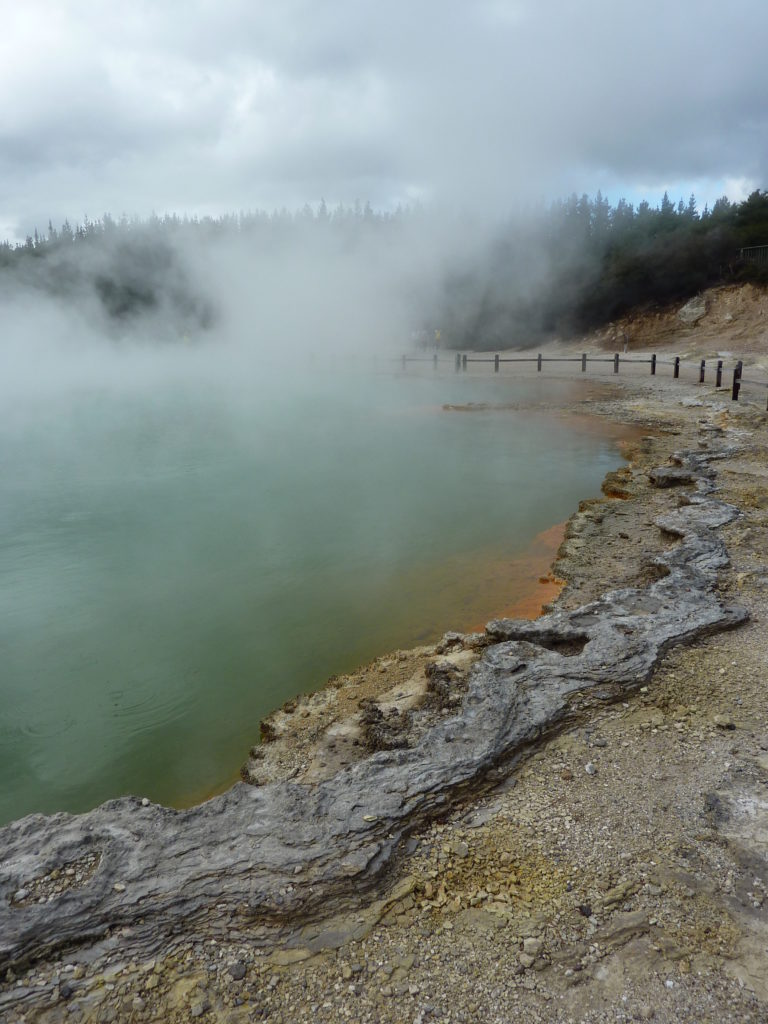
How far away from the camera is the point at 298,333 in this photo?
89.9ft

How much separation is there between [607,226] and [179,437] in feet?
65.8

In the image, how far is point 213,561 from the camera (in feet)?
18.7

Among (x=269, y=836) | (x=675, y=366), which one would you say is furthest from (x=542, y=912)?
(x=675, y=366)

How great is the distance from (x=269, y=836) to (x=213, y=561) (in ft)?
12.3

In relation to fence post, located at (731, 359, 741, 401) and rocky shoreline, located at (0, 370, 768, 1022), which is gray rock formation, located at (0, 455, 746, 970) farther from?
fence post, located at (731, 359, 741, 401)

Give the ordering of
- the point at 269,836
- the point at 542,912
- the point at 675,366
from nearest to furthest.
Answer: the point at 542,912
the point at 269,836
the point at 675,366

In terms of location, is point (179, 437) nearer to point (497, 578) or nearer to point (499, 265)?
point (497, 578)

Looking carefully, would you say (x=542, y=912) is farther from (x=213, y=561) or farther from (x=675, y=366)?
(x=675, y=366)

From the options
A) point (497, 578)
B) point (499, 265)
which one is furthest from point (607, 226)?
point (497, 578)

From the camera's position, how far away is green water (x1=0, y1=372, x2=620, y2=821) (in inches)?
137

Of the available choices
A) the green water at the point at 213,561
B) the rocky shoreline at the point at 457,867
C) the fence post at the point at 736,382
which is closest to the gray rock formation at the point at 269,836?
the rocky shoreline at the point at 457,867

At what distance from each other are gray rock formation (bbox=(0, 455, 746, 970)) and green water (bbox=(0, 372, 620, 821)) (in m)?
0.86

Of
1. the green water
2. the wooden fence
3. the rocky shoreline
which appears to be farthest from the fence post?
the rocky shoreline

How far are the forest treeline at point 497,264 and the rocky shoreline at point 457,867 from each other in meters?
19.1
